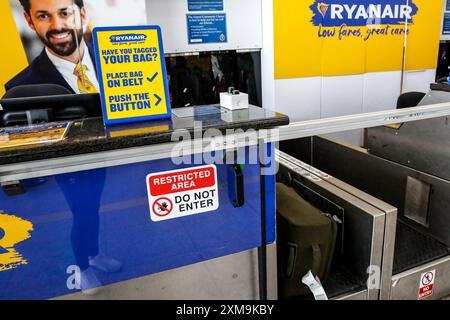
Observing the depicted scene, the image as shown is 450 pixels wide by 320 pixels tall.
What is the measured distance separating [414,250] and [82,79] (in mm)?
2432

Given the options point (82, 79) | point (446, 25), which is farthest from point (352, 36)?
point (82, 79)

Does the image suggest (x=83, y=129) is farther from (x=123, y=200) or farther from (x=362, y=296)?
(x=362, y=296)

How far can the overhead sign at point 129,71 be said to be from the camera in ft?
3.11

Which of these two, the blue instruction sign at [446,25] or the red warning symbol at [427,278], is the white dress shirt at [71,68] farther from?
the blue instruction sign at [446,25]

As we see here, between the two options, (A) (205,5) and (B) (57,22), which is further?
(A) (205,5)

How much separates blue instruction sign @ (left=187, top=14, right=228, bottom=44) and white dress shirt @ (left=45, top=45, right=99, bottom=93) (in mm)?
983

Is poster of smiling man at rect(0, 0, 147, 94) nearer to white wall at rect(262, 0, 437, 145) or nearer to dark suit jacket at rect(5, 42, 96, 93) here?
dark suit jacket at rect(5, 42, 96, 93)

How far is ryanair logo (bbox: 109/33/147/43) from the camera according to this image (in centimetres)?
95

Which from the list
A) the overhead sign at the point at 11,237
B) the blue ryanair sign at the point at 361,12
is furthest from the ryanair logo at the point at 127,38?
the blue ryanair sign at the point at 361,12

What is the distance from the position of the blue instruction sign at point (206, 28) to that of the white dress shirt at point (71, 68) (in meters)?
0.98

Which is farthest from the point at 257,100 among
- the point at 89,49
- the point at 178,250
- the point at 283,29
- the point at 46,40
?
the point at 178,250

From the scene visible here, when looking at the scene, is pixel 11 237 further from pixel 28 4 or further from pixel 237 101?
pixel 28 4

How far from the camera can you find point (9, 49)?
2506 millimetres

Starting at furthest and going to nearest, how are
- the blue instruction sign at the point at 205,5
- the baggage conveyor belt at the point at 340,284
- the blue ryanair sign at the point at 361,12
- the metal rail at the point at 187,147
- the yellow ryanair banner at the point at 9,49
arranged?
1. the blue ryanair sign at the point at 361,12
2. the blue instruction sign at the point at 205,5
3. the yellow ryanair banner at the point at 9,49
4. the baggage conveyor belt at the point at 340,284
5. the metal rail at the point at 187,147
